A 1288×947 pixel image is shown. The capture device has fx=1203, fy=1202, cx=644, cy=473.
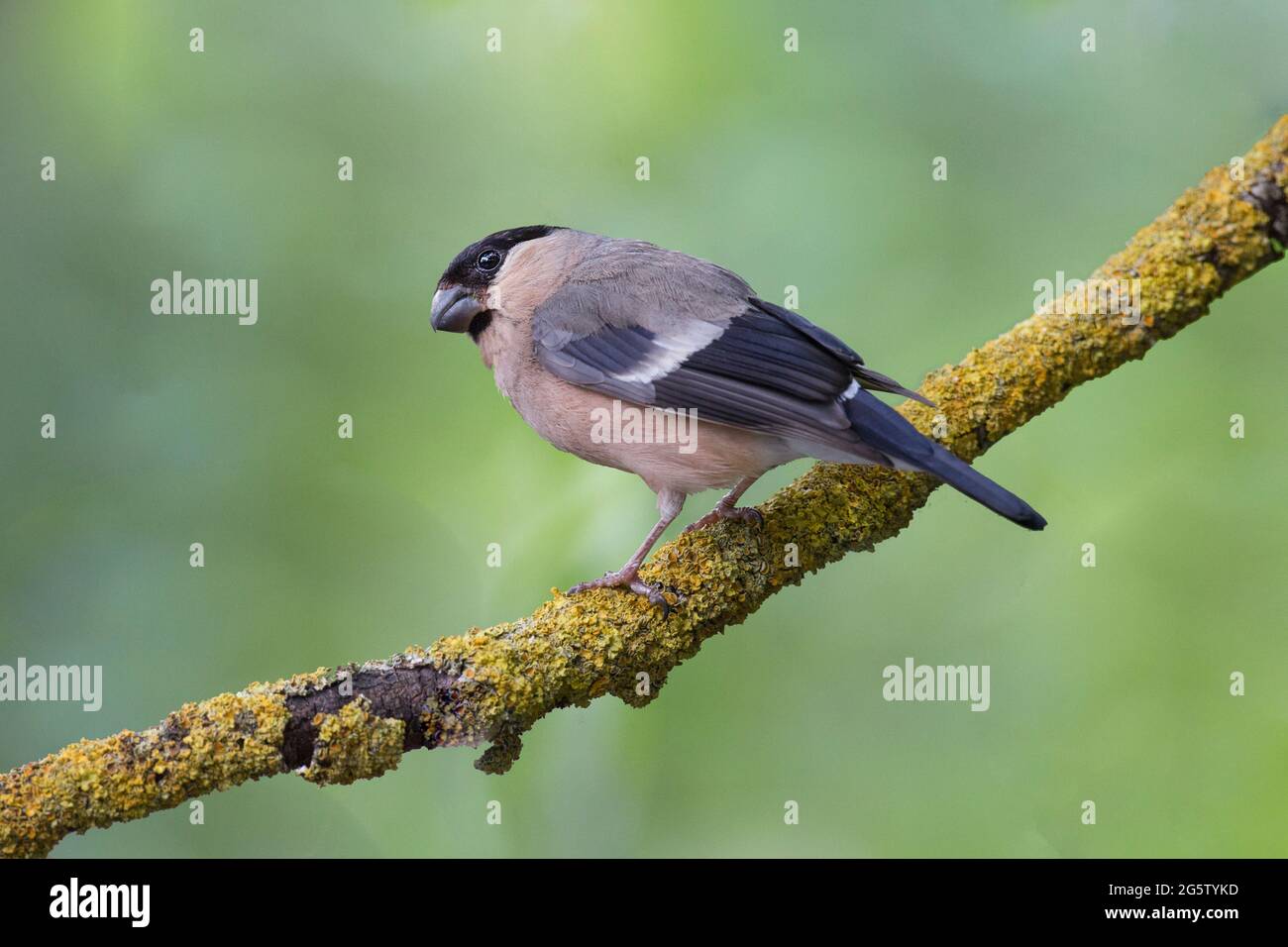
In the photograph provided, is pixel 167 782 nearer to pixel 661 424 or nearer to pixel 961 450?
pixel 661 424

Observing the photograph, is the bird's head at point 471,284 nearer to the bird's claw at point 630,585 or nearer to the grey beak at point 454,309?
the grey beak at point 454,309

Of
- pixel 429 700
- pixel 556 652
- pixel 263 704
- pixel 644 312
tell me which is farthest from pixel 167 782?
pixel 644 312

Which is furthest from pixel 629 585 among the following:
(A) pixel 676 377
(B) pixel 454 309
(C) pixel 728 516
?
(B) pixel 454 309

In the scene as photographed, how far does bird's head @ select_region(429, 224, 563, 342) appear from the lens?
2.86 metres

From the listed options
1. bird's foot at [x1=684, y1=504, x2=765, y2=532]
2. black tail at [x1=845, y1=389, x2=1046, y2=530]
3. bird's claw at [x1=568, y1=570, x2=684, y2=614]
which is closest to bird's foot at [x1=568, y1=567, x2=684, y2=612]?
bird's claw at [x1=568, y1=570, x2=684, y2=614]

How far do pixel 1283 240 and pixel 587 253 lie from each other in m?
1.52

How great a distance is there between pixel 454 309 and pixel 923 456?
3.90ft

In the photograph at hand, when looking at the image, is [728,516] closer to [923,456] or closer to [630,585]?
[630,585]

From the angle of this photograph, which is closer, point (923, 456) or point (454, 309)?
point (923, 456)

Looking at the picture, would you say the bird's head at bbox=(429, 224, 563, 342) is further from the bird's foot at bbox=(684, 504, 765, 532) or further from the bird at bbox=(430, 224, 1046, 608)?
the bird's foot at bbox=(684, 504, 765, 532)

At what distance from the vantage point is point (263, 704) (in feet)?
6.53

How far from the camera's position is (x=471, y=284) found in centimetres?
286

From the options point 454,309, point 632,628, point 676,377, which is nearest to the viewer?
point 632,628

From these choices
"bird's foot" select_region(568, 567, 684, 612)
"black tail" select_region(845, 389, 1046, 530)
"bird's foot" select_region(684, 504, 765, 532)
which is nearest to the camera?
"black tail" select_region(845, 389, 1046, 530)
